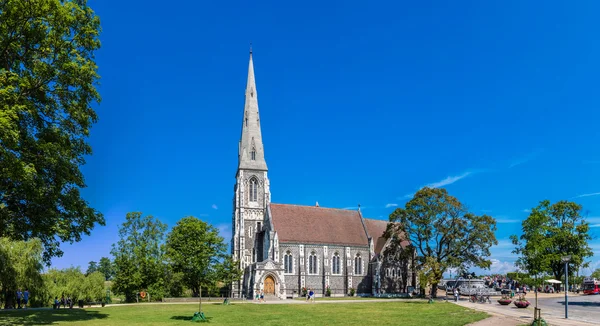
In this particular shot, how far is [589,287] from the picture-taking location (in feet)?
183

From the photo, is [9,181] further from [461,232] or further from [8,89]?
[461,232]

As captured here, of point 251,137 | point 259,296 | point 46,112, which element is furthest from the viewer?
point 251,137

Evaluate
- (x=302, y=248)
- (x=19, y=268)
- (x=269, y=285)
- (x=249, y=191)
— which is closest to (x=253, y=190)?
(x=249, y=191)

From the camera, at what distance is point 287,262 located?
56156mm

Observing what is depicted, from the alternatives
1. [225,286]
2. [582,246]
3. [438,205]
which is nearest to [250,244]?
[225,286]

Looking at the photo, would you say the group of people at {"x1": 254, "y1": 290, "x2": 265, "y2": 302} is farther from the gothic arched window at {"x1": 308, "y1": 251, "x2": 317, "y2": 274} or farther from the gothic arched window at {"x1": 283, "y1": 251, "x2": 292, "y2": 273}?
the gothic arched window at {"x1": 308, "y1": 251, "x2": 317, "y2": 274}

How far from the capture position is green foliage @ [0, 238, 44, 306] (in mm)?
29406

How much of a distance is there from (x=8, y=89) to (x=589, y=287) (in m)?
63.6

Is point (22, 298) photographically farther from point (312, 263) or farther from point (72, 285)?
point (312, 263)

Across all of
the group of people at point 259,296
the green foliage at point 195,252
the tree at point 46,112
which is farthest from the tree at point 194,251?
the tree at point 46,112

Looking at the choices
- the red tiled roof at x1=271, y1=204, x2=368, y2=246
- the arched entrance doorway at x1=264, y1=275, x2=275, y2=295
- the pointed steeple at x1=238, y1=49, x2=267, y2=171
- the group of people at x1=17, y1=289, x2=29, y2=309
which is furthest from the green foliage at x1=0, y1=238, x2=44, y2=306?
the pointed steeple at x1=238, y1=49, x2=267, y2=171

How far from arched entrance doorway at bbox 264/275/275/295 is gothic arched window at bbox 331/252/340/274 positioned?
9.27m

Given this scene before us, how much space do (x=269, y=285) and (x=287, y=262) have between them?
470 cm

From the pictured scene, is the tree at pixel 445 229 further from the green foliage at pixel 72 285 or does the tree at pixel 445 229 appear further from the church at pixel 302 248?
the green foliage at pixel 72 285
